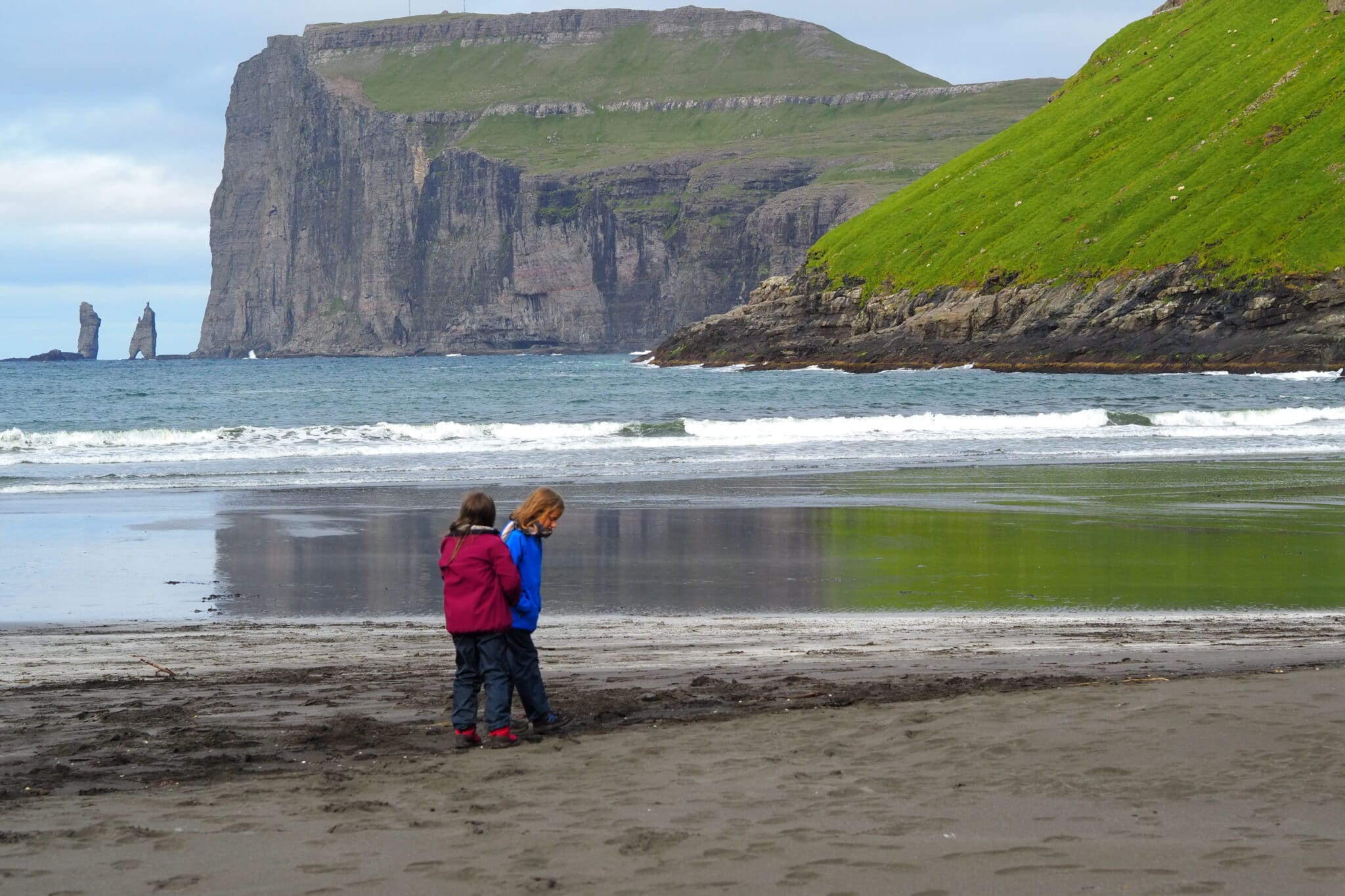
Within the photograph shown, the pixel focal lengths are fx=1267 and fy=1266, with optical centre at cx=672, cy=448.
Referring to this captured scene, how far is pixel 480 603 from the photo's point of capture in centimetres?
768

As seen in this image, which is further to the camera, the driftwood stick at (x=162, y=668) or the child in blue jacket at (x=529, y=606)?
the driftwood stick at (x=162, y=668)

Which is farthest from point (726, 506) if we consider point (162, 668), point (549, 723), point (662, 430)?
point (662, 430)

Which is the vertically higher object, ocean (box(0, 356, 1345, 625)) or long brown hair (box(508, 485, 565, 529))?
long brown hair (box(508, 485, 565, 529))

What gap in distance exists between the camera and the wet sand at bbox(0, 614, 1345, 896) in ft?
16.9

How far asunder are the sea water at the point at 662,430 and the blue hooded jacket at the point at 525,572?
18014mm

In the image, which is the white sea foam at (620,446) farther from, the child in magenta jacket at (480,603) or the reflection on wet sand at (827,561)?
the child in magenta jacket at (480,603)

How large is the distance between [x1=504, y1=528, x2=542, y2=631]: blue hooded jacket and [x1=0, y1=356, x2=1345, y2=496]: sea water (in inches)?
709

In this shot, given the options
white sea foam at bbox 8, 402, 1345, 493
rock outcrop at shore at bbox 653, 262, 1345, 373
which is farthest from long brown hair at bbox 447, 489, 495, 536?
rock outcrop at shore at bbox 653, 262, 1345, 373

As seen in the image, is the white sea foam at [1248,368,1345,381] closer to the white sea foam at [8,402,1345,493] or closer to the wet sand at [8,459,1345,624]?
the white sea foam at [8,402,1345,493]

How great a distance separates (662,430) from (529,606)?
33587mm

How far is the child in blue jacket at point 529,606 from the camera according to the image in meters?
7.75

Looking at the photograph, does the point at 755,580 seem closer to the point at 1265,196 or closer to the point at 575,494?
the point at 575,494

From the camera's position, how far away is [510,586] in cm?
770

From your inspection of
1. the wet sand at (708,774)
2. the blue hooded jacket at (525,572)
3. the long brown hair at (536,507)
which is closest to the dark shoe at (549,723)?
the wet sand at (708,774)
